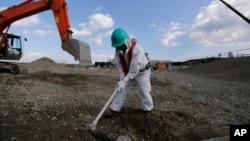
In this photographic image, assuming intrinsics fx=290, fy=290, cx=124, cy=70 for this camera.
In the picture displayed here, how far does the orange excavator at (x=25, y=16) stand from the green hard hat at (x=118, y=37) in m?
5.23

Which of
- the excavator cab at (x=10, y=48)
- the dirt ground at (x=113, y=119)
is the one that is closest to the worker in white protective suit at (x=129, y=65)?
the dirt ground at (x=113, y=119)

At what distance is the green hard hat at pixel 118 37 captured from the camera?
15.4ft

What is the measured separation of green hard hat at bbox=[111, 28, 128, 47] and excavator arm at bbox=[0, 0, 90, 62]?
5229mm

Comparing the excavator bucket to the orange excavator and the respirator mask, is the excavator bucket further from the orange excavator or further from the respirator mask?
the respirator mask

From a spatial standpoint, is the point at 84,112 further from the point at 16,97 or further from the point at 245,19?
the point at 245,19

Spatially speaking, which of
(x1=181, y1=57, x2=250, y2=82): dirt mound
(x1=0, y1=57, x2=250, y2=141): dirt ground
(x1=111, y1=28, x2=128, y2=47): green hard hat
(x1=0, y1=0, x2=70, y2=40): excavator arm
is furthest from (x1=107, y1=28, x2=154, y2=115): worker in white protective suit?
(x1=181, y1=57, x2=250, y2=82): dirt mound

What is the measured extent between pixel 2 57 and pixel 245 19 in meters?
12.6

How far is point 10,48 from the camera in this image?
13461mm

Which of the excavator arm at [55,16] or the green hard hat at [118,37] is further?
the excavator arm at [55,16]

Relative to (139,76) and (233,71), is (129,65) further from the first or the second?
(233,71)

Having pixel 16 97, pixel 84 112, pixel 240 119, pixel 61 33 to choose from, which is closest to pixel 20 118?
→ pixel 84 112

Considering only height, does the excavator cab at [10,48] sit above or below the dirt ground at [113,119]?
above

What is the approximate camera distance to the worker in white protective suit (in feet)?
15.5

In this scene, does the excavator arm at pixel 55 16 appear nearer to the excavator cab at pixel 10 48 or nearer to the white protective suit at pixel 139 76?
the excavator cab at pixel 10 48
